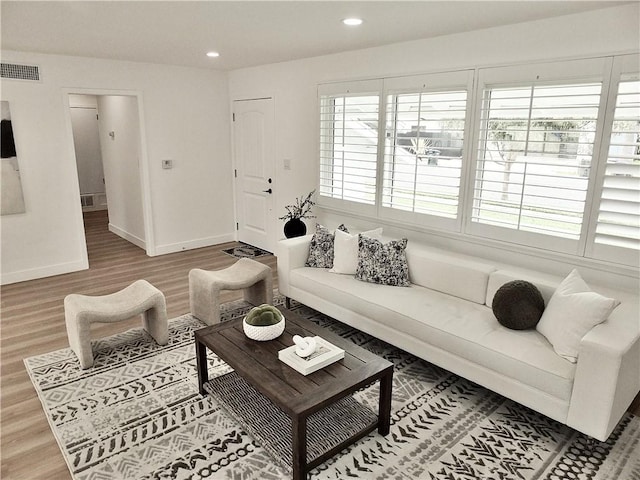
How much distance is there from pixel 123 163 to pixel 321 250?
382cm

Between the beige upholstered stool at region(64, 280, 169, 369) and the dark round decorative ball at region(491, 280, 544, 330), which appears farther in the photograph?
the beige upholstered stool at region(64, 280, 169, 369)

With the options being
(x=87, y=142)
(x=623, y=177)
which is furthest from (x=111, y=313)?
(x=87, y=142)

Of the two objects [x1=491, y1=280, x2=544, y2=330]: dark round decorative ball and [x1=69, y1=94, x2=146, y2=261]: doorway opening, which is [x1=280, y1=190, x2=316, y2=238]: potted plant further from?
[x1=491, y1=280, x2=544, y2=330]: dark round decorative ball

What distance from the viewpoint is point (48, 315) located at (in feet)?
13.1

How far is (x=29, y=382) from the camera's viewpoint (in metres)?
2.94

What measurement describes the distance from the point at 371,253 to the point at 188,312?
179 cm

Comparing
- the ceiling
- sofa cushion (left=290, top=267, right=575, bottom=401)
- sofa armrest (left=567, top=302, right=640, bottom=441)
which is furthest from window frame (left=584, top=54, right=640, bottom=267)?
sofa cushion (left=290, top=267, right=575, bottom=401)

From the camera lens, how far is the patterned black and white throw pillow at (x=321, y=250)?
3932 mm

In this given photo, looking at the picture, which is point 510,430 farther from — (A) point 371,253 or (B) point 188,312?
(B) point 188,312

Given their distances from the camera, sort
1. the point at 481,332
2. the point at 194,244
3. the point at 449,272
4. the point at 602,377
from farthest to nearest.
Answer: the point at 194,244, the point at 449,272, the point at 481,332, the point at 602,377

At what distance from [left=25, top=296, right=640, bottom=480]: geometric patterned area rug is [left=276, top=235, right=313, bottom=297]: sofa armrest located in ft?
3.60

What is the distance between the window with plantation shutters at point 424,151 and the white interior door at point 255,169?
1.95 metres

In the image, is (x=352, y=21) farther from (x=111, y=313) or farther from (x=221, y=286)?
(x=111, y=313)

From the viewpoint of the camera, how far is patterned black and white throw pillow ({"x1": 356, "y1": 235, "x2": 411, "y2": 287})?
3547 millimetres
